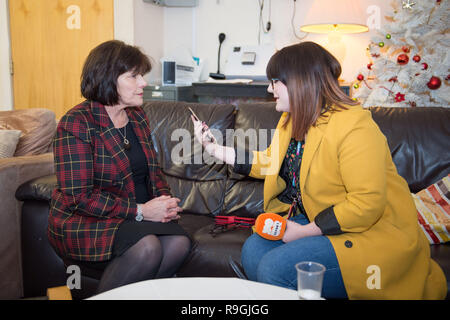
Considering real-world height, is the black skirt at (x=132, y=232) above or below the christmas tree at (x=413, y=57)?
below

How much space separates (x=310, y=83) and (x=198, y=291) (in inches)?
29.4

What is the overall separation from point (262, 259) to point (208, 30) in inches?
128

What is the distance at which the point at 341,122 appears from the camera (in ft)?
4.35

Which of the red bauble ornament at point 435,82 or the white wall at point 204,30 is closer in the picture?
the red bauble ornament at point 435,82

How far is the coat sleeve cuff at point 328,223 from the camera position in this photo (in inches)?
51.2

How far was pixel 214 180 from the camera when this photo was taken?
2227 millimetres

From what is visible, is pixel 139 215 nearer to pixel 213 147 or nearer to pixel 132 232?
pixel 132 232

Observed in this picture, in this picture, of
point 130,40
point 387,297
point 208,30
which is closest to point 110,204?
point 387,297

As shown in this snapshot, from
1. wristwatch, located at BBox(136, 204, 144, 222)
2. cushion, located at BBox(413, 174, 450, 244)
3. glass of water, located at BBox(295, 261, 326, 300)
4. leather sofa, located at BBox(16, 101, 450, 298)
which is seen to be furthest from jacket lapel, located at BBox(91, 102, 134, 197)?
cushion, located at BBox(413, 174, 450, 244)

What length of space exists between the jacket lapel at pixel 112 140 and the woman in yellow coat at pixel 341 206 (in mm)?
571

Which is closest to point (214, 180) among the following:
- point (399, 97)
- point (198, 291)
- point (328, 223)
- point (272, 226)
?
point (272, 226)

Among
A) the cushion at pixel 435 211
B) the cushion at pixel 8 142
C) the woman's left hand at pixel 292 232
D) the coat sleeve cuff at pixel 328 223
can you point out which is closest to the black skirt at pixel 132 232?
the woman's left hand at pixel 292 232

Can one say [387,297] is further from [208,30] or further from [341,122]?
[208,30]

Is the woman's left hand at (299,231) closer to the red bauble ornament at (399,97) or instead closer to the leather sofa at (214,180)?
the leather sofa at (214,180)
